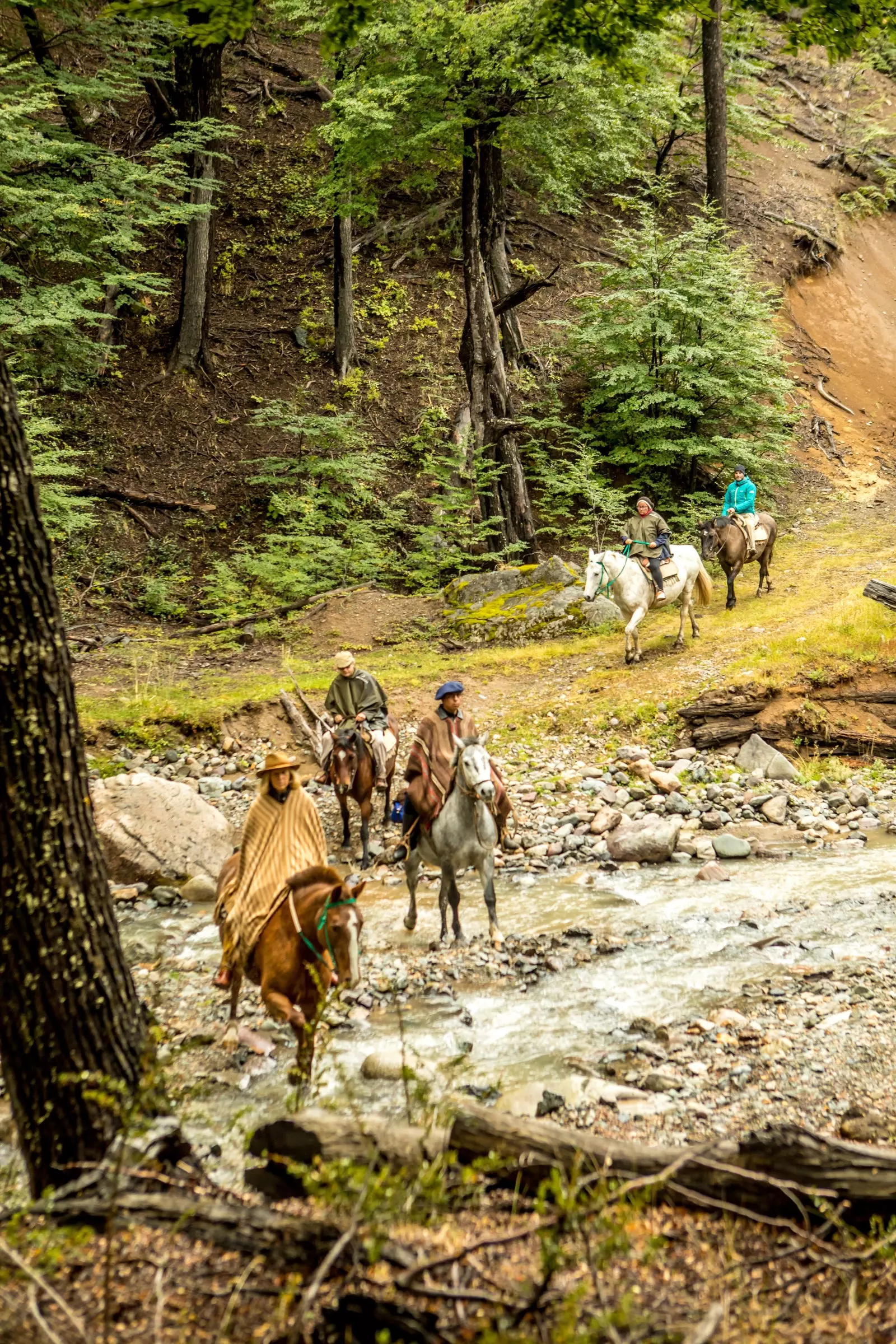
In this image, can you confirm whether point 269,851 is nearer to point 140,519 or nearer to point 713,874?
point 713,874

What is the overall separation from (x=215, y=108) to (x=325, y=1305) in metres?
25.8

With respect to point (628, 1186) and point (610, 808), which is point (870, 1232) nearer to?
point (628, 1186)

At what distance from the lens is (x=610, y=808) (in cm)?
1124

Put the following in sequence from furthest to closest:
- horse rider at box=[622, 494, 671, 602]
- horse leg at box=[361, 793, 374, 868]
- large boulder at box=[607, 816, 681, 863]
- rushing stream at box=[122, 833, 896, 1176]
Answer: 1. horse rider at box=[622, 494, 671, 602]
2. horse leg at box=[361, 793, 374, 868]
3. large boulder at box=[607, 816, 681, 863]
4. rushing stream at box=[122, 833, 896, 1176]

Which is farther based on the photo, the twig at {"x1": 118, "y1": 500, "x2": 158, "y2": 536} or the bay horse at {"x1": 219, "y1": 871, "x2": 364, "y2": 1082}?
the twig at {"x1": 118, "y1": 500, "x2": 158, "y2": 536}

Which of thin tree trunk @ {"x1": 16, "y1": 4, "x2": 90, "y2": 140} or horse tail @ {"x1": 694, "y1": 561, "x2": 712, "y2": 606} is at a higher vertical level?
thin tree trunk @ {"x1": 16, "y1": 4, "x2": 90, "y2": 140}

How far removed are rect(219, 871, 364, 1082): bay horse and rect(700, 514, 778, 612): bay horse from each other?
12128 millimetres

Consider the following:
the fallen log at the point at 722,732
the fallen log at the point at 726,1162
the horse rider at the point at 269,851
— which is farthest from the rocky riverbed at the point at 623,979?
the fallen log at the point at 722,732

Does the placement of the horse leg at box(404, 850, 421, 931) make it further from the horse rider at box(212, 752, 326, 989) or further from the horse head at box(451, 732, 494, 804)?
the horse rider at box(212, 752, 326, 989)

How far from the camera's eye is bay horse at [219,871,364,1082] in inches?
225

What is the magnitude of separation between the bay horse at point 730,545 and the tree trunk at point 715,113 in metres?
11.4

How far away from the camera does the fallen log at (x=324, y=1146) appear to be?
3654 mm

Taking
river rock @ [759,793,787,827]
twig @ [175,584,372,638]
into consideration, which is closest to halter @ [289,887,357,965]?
river rock @ [759,793,787,827]

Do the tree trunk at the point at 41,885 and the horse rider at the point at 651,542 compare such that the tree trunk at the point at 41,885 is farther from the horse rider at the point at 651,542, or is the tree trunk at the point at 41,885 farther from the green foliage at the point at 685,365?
the green foliage at the point at 685,365
